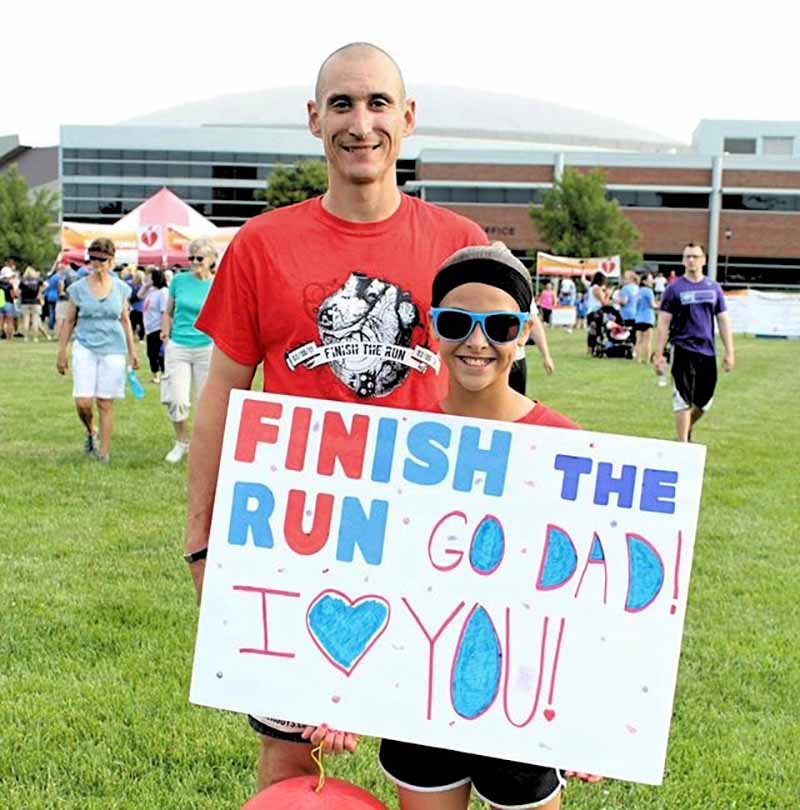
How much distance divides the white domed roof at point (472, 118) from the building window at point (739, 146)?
37.1 m

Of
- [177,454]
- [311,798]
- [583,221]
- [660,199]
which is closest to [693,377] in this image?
[177,454]

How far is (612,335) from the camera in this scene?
2333 centimetres

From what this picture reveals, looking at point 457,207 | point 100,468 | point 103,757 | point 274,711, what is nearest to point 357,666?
point 274,711

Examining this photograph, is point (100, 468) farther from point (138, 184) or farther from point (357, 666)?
point (138, 184)

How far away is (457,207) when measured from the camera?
246ft

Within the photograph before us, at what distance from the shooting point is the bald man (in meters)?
2.57

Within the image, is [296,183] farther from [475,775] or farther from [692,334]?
[475,775]

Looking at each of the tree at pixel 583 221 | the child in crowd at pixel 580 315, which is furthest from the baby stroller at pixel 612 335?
the tree at pixel 583 221

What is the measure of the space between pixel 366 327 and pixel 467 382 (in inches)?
13.3

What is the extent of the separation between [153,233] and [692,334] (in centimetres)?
1986

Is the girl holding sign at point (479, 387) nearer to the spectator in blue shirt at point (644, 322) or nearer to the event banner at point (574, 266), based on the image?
the spectator in blue shirt at point (644, 322)

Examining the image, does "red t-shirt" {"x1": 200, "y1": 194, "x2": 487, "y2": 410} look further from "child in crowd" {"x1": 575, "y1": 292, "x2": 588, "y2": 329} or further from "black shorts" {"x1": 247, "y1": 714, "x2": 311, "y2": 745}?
"child in crowd" {"x1": 575, "y1": 292, "x2": 588, "y2": 329}

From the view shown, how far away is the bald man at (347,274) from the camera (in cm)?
257

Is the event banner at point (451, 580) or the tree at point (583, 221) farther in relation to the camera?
the tree at point (583, 221)
